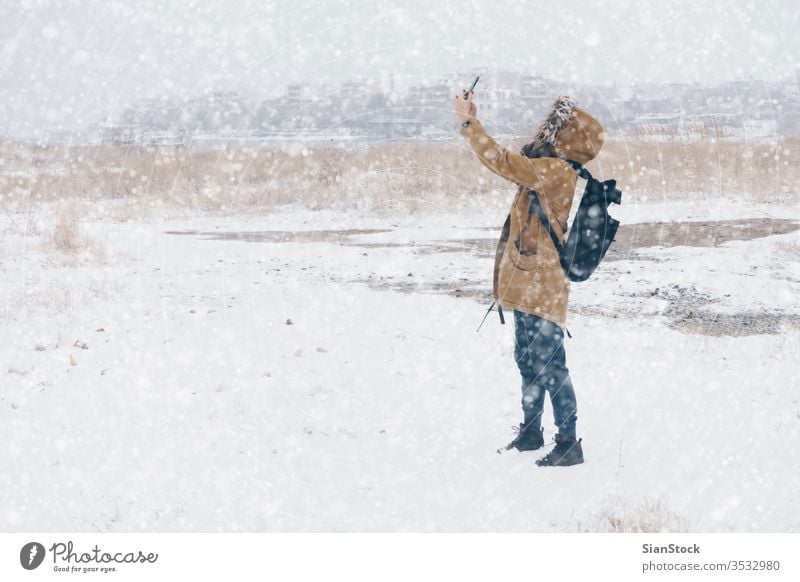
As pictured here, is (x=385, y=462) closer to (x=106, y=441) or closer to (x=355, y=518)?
(x=355, y=518)

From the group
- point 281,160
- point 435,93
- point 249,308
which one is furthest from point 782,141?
point 249,308

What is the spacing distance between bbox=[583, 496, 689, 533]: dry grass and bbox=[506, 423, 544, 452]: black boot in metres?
0.79

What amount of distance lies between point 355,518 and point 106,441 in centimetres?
196

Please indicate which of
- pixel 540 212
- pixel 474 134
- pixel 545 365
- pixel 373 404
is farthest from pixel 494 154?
pixel 373 404

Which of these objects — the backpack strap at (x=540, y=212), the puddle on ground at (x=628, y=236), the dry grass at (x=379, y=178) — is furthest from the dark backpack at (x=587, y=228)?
the dry grass at (x=379, y=178)

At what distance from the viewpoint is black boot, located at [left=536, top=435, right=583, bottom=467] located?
13.9 feet

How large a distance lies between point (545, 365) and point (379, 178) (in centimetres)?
1730

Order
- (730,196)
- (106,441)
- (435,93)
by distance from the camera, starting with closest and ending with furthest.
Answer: (106,441)
(435,93)
(730,196)

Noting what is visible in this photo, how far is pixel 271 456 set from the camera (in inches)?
186

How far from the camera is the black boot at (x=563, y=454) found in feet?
13.9

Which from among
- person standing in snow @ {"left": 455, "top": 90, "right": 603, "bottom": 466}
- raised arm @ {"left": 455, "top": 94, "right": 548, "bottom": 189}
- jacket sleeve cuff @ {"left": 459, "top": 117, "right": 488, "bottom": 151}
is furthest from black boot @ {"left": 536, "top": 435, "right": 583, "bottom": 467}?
jacket sleeve cuff @ {"left": 459, "top": 117, "right": 488, "bottom": 151}

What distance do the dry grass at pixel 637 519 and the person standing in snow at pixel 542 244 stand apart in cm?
58

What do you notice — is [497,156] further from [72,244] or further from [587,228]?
[72,244]

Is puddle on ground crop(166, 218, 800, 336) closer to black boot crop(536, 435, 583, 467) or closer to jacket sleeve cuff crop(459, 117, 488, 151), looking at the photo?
black boot crop(536, 435, 583, 467)
